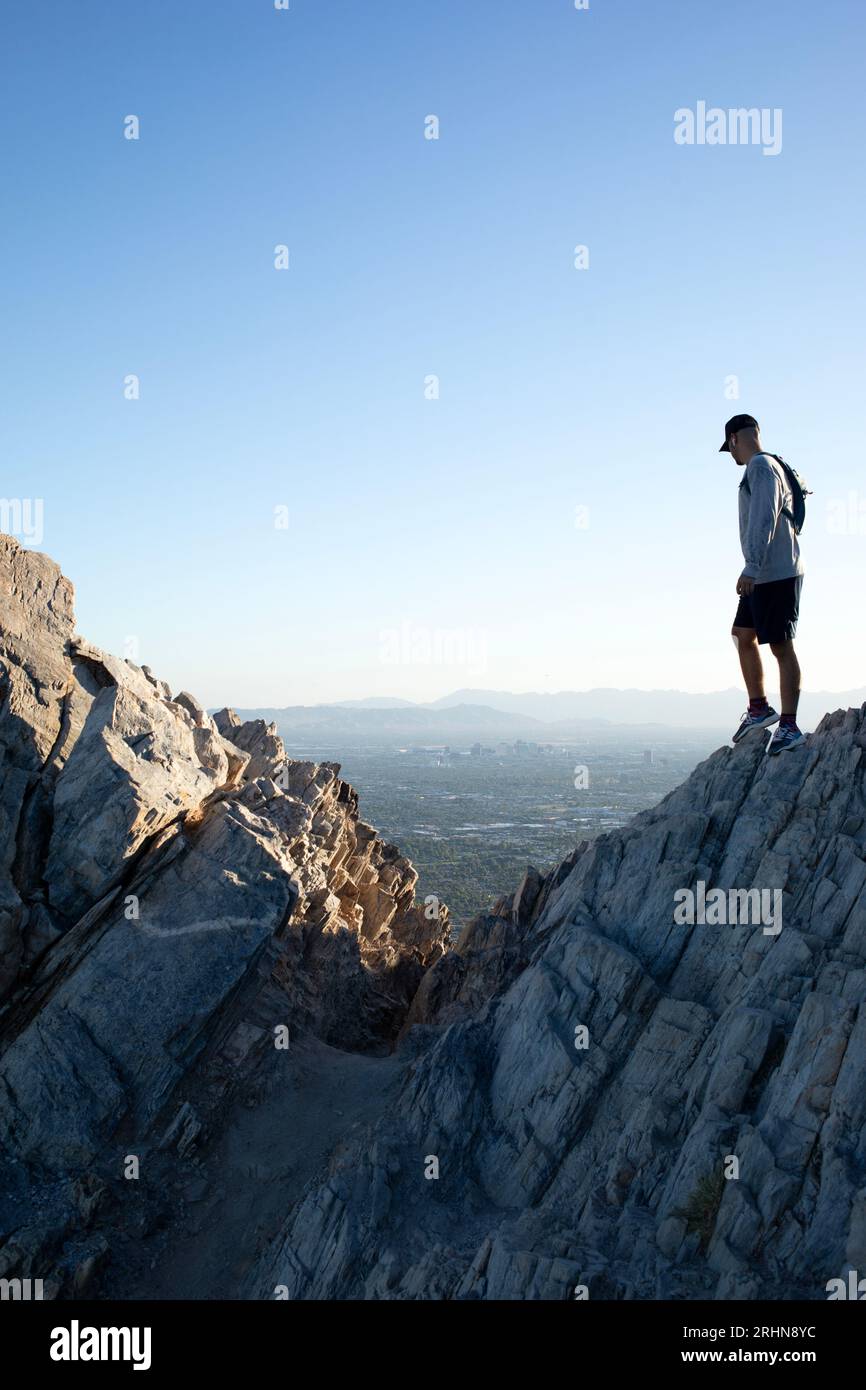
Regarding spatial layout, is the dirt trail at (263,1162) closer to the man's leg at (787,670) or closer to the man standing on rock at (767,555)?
the man's leg at (787,670)

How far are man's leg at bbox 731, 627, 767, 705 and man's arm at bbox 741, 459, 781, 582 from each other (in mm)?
1700

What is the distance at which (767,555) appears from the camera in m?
16.1

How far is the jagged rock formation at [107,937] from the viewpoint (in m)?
18.8

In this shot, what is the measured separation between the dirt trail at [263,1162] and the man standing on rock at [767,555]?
13435mm

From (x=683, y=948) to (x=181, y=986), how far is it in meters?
11.6

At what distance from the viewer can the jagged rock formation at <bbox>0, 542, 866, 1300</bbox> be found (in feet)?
46.0

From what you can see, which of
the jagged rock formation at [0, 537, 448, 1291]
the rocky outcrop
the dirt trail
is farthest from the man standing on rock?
the dirt trail

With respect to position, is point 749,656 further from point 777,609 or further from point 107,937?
point 107,937

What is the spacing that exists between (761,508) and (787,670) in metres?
3.11

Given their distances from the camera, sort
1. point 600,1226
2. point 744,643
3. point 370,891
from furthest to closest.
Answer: point 370,891
point 744,643
point 600,1226

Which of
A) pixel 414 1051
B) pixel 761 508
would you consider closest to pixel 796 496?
pixel 761 508
